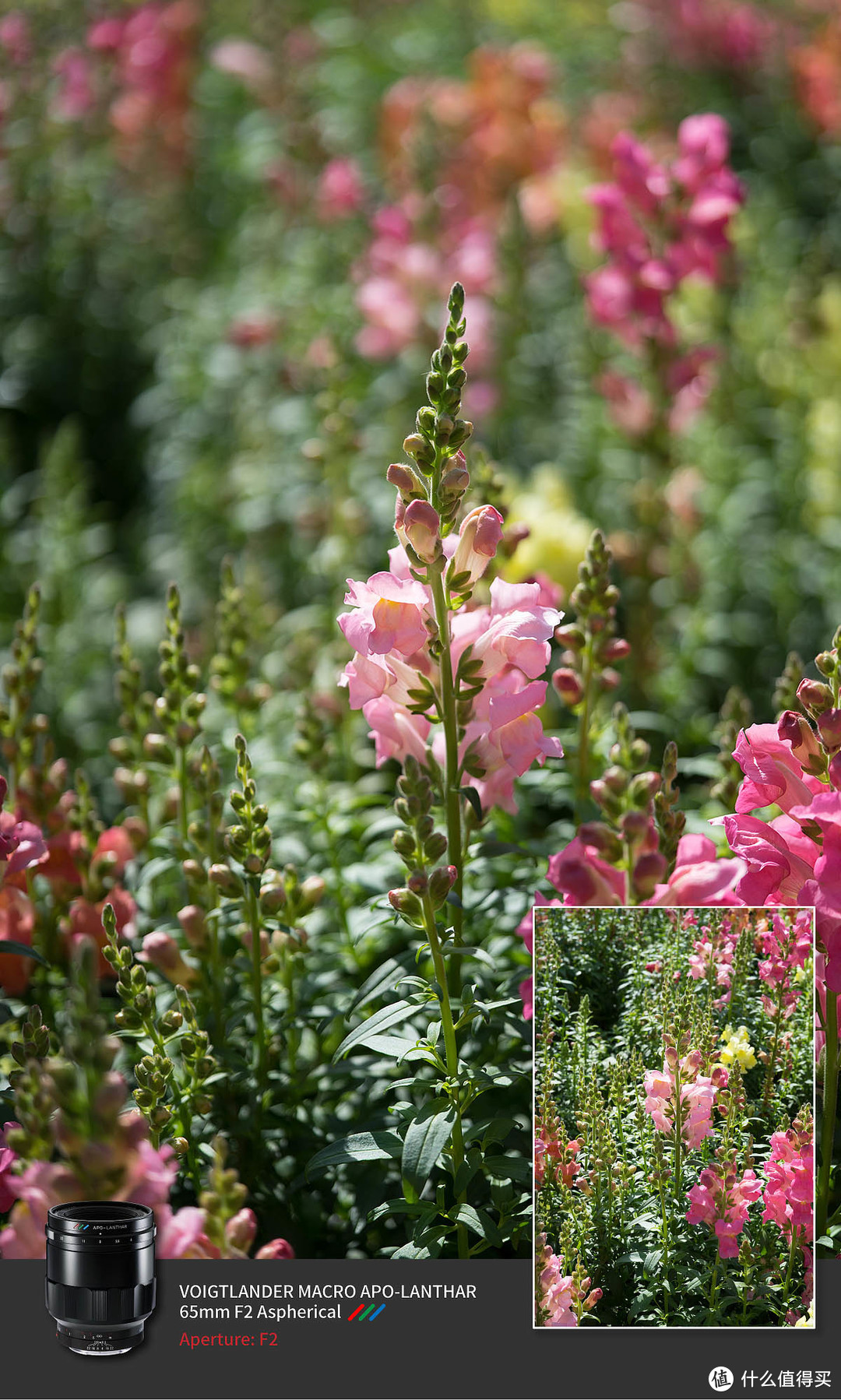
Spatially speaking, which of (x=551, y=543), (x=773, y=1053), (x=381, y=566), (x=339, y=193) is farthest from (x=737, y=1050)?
(x=339, y=193)

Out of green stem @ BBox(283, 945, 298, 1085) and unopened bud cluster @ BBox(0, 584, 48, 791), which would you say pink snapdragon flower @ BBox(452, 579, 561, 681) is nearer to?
green stem @ BBox(283, 945, 298, 1085)

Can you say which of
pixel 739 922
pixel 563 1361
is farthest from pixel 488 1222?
pixel 739 922

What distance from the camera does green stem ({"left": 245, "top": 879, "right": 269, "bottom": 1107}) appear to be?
146 centimetres

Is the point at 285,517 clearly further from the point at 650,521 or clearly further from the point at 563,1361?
the point at 563,1361

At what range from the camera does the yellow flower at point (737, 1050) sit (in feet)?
4.27

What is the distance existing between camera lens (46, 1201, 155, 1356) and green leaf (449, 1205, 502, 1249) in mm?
312

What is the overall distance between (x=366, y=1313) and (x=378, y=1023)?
34 centimetres

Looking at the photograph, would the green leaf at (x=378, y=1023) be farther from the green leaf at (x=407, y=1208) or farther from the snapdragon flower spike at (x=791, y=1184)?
the snapdragon flower spike at (x=791, y=1184)

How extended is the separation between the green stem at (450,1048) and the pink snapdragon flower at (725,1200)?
0.80ft

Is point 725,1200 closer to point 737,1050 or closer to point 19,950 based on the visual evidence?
point 737,1050

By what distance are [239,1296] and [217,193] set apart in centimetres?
448

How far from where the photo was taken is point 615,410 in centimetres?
301

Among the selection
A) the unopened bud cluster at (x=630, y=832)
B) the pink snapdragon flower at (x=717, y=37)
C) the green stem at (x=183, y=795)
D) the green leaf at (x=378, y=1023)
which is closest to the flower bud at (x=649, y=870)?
the unopened bud cluster at (x=630, y=832)

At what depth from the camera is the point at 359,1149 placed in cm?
134
